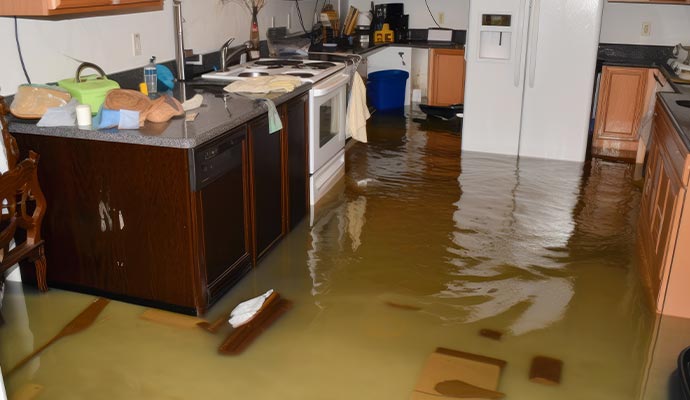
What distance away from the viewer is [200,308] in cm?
296

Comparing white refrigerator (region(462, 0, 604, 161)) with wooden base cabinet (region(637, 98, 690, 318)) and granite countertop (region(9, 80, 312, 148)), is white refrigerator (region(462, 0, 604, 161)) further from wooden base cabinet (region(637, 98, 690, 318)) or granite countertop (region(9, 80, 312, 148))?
granite countertop (region(9, 80, 312, 148))

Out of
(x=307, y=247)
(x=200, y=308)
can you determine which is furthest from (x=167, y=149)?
(x=307, y=247)

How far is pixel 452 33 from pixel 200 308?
519cm

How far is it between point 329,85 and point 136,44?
1.21 metres

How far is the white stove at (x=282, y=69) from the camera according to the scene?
13.3 feet

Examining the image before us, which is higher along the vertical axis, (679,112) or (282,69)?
(282,69)

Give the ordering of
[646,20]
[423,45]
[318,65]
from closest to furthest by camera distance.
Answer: [318,65] < [646,20] < [423,45]

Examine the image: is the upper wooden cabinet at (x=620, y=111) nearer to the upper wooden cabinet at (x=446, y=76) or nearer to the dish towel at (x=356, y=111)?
the upper wooden cabinet at (x=446, y=76)

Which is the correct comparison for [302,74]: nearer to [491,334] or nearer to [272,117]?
[272,117]

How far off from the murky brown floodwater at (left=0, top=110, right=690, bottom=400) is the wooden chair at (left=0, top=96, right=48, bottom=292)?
1.11ft

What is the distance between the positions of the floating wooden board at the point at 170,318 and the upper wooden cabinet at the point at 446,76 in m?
4.78

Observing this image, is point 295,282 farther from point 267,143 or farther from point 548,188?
point 548,188

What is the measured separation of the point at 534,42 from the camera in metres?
5.34

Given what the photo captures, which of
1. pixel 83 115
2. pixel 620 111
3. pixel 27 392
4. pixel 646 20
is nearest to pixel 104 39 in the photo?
pixel 83 115
